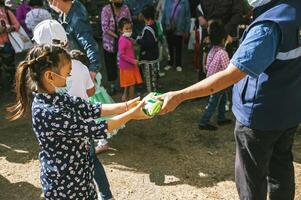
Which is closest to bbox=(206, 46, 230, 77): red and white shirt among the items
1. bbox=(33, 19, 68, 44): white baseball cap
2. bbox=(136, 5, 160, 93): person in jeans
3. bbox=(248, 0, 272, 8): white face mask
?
bbox=(136, 5, 160, 93): person in jeans

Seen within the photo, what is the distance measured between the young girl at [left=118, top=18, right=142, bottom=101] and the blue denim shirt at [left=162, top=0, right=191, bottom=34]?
132 centimetres

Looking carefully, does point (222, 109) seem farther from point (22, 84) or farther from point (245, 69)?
point (22, 84)

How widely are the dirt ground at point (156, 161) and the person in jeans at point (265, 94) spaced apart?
104 cm

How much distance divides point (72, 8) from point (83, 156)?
5.45ft

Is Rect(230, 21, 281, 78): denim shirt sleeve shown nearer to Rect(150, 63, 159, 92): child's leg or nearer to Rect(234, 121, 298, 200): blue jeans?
Rect(234, 121, 298, 200): blue jeans

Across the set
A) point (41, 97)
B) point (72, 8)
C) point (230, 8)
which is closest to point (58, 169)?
point (41, 97)

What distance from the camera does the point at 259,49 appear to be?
2467 mm

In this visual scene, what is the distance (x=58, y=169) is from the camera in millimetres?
2615

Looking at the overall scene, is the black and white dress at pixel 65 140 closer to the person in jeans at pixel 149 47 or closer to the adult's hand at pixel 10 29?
the person in jeans at pixel 149 47

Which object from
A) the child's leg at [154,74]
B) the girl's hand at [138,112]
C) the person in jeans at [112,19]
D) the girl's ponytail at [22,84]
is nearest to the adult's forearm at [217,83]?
the girl's hand at [138,112]

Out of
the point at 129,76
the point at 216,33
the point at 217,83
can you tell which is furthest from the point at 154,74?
the point at 217,83

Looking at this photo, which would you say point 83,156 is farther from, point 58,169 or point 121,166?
point 121,166

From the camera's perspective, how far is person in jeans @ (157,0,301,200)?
2.50 meters

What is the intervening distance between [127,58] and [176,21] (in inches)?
62.9
